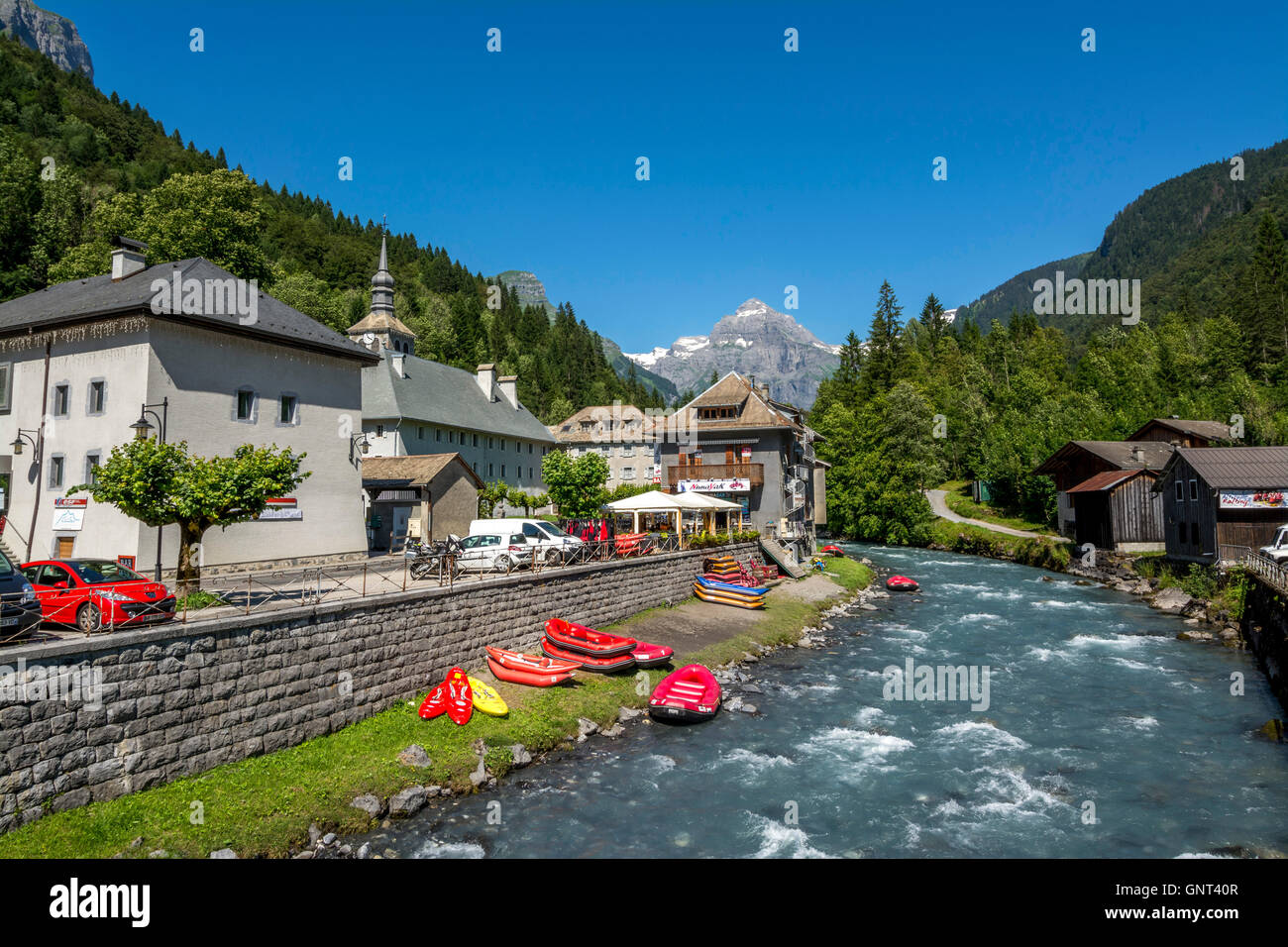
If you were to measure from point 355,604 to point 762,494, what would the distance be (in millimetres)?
34630

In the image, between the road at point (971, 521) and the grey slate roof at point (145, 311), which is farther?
the road at point (971, 521)

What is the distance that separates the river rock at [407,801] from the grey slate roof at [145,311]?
18785 mm

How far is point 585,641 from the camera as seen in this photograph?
2289 cm

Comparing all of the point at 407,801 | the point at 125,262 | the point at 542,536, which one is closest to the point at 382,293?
the point at 125,262

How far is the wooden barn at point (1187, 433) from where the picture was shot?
54.0 meters

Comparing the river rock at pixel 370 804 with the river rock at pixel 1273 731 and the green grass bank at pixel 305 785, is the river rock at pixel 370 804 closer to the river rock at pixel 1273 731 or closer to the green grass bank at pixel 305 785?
the green grass bank at pixel 305 785

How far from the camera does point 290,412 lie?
28.3 meters

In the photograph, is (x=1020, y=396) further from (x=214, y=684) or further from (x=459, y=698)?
(x=214, y=684)

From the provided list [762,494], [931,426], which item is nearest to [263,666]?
[762,494]
